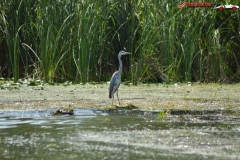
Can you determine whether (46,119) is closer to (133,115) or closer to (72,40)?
(133,115)

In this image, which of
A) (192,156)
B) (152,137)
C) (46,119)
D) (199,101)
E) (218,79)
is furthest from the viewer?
(218,79)

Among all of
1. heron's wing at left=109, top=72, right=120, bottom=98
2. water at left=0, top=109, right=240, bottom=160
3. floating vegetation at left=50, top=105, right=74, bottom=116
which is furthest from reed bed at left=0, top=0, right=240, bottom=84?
floating vegetation at left=50, top=105, right=74, bottom=116

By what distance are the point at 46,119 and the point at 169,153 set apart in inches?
91.8

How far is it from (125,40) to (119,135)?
559 cm

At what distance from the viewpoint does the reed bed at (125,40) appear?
1022cm

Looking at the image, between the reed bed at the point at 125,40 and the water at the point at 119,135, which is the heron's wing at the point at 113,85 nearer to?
the water at the point at 119,135

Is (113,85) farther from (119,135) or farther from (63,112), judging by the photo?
(119,135)

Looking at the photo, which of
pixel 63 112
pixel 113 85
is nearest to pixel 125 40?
pixel 113 85

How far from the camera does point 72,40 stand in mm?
10625

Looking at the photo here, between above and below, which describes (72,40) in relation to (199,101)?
above

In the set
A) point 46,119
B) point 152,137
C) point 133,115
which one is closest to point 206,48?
point 133,115

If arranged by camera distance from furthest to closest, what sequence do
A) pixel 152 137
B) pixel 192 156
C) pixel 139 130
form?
pixel 139 130
pixel 152 137
pixel 192 156

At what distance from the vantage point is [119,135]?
559cm

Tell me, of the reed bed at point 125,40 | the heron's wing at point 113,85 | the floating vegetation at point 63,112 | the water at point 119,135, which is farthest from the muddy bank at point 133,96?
the floating vegetation at point 63,112
